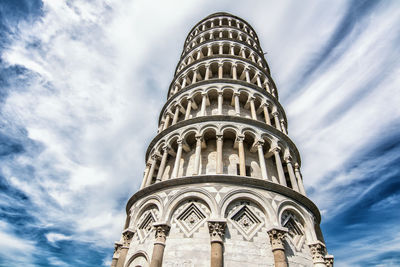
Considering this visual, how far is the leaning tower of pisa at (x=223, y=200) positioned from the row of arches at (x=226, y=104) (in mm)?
68

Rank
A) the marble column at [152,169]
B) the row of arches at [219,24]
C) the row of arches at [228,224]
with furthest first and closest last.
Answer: the row of arches at [219,24] → the marble column at [152,169] → the row of arches at [228,224]

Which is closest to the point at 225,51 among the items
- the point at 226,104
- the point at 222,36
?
the point at 222,36

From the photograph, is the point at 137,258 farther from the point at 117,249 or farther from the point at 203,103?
the point at 203,103

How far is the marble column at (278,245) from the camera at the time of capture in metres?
7.99

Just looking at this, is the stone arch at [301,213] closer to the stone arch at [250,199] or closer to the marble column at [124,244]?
the stone arch at [250,199]

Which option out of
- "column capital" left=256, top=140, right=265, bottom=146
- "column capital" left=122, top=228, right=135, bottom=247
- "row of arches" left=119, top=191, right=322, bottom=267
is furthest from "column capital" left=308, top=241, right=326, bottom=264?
"column capital" left=122, top=228, right=135, bottom=247

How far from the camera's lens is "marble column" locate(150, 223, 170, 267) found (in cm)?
818

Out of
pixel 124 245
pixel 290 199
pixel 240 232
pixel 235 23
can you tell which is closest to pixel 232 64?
pixel 235 23

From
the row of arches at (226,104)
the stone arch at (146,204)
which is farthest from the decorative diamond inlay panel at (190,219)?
the row of arches at (226,104)

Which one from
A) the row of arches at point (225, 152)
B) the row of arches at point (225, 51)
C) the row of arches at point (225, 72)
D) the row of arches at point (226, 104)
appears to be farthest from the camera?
the row of arches at point (225, 51)

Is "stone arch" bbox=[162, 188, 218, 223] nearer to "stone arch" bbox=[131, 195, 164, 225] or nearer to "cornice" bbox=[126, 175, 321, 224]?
"cornice" bbox=[126, 175, 321, 224]

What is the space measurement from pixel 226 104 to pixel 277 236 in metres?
9.23

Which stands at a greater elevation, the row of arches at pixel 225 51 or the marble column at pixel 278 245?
the row of arches at pixel 225 51

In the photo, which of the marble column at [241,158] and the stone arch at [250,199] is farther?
the marble column at [241,158]
